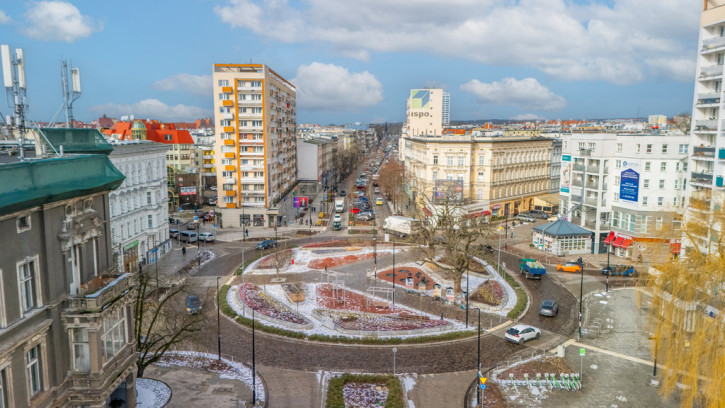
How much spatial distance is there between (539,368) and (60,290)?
2253 cm

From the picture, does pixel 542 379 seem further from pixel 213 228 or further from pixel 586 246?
pixel 213 228

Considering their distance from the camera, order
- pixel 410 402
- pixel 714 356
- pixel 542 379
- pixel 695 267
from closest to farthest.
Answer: pixel 714 356 < pixel 695 267 < pixel 410 402 < pixel 542 379

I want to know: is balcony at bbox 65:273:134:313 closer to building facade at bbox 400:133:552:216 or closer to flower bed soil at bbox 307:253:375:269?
flower bed soil at bbox 307:253:375:269

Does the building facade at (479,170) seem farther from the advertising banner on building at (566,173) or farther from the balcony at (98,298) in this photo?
the balcony at (98,298)

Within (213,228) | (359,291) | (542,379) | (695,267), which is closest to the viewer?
(695,267)

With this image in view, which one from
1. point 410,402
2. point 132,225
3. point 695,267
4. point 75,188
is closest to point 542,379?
point 410,402

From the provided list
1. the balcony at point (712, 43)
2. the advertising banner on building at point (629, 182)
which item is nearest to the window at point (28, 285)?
the balcony at point (712, 43)

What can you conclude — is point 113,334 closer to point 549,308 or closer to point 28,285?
point 28,285

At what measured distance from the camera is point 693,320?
2156 centimetres

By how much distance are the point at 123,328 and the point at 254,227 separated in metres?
49.5

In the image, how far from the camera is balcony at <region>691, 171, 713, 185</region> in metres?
41.5

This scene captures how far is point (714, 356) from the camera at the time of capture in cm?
1836

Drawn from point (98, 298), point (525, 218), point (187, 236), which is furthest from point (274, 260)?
point (525, 218)

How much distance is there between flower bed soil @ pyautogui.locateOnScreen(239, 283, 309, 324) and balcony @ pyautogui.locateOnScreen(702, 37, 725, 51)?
37.9 m
